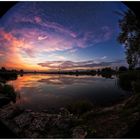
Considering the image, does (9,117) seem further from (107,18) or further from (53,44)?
(107,18)

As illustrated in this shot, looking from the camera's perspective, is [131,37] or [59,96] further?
[131,37]

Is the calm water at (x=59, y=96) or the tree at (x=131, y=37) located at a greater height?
the tree at (x=131, y=37)

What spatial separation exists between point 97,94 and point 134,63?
1.71 metres

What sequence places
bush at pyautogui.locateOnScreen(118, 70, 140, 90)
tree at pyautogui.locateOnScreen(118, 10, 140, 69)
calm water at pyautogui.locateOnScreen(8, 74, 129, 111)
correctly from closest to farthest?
1. calm water at pyautogui.locateOnScreen(8, 74, 129, 111)
2. tree at pyautogui.locateOnScreen(118, 10, 140, 69)
3. bush at pyautogui.locateOnScreen(118, 70, 140, 90)

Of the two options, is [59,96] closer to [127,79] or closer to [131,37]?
[131,37]

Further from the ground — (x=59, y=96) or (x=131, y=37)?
(x=131, y=37)

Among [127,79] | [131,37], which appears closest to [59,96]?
[131,37]

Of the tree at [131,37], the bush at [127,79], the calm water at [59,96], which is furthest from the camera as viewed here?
the bush at [127,79]

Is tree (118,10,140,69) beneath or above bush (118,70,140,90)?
above

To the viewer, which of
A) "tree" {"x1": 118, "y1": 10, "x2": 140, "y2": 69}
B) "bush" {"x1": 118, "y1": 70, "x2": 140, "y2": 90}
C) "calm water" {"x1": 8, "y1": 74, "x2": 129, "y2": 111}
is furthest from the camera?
"bush" {"x1": 118, "y1": 70, "x2": 140, "y2": 90}

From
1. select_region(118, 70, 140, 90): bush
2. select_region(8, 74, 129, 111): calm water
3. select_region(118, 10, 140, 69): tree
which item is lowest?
select_region(8, 74, 129, 111): calm water

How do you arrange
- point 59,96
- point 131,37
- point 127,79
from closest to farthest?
point 59,96 < point 131,37 < point 127,79

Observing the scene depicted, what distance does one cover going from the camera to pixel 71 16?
6719mm

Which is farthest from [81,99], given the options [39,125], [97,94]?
[39,125]
